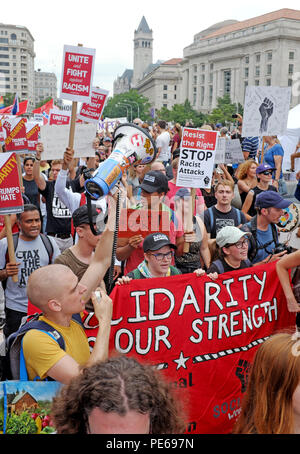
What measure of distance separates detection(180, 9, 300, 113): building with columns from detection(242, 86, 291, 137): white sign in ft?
207

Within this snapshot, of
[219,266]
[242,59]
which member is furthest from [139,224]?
[242,59]

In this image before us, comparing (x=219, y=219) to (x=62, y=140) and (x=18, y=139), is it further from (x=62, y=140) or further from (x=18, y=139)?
(x=18, y=139)

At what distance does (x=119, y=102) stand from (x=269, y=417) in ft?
318

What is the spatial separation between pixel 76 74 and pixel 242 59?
8827cm

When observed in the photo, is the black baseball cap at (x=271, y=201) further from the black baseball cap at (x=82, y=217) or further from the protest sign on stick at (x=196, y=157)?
the black baseball cap at (x=82, y=217)

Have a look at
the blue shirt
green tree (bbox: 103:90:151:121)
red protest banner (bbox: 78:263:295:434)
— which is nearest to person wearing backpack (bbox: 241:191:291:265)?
red protest banner (bbox: 78:263:295:434)

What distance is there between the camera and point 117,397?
1422 millimetres

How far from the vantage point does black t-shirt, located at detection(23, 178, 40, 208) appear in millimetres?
6801

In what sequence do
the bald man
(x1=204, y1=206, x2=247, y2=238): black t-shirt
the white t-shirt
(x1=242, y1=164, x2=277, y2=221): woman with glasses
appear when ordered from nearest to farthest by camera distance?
the bald man, (x1=204, y1=206, x2=247, y2=238): black t-shirt, (x1=242, y1=164, x2=277, y2=221): woman with glasses, the white t-shirt

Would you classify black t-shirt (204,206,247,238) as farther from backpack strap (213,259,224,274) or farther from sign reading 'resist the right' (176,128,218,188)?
backpack strap (213,259,224,274)

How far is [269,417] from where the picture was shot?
6.09ft

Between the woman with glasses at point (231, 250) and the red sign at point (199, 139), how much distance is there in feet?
4.43

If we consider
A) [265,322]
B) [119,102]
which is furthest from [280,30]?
[265,322]

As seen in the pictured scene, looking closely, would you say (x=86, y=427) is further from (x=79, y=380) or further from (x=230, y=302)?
(x=230, y=302)
